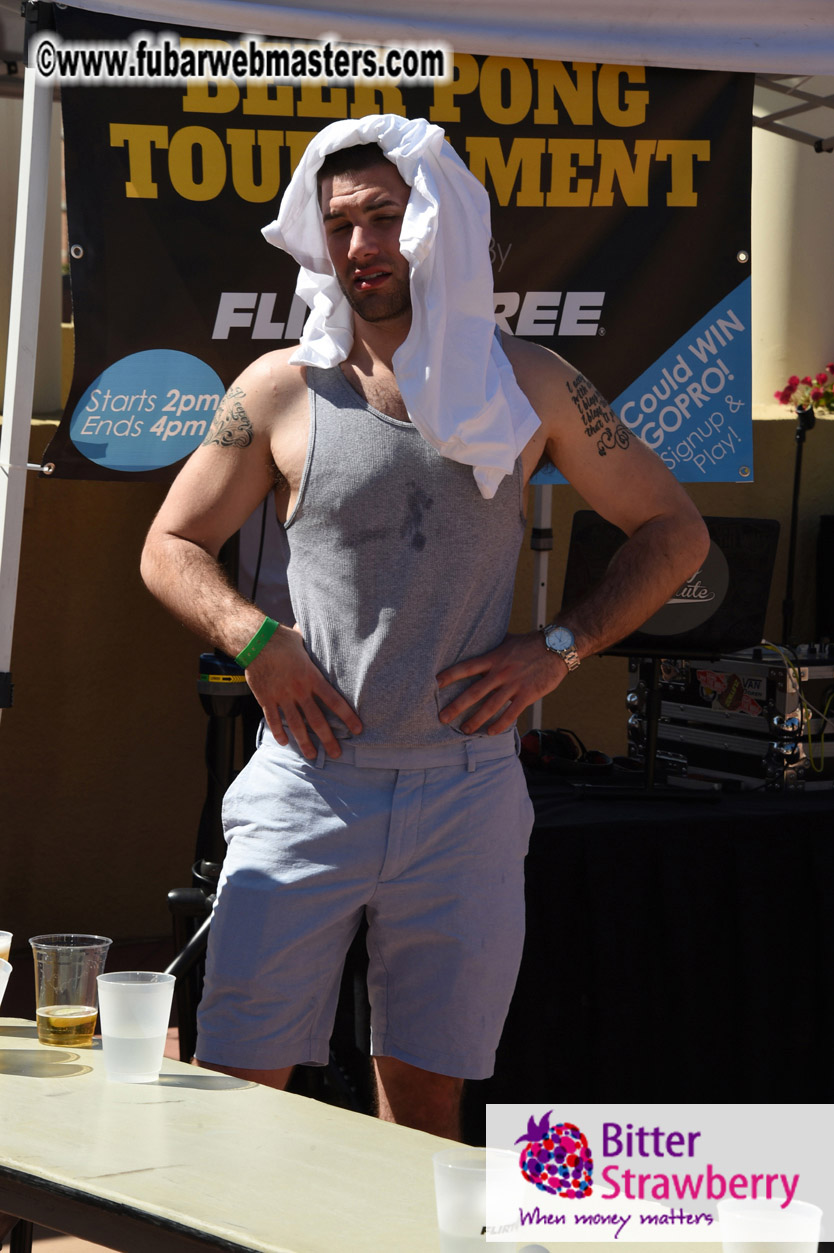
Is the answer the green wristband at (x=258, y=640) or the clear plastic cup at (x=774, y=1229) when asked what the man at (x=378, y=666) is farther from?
the clear plastic cup at (x=774, y=1229)

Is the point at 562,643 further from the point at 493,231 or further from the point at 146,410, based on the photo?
the point at 493,231

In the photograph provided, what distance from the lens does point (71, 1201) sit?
4.37ft

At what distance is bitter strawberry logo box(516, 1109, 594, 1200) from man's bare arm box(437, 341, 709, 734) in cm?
107

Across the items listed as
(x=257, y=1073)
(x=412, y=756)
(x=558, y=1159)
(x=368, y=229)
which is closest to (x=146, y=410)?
(x=368, y=229)

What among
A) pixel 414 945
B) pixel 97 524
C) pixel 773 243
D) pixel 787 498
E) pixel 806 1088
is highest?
pixel 773 243

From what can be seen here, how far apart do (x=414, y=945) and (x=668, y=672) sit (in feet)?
7.20

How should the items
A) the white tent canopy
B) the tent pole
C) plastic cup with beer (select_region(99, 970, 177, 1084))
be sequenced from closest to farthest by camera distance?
plastic cup with beer (select_region(99, 970, 177, 1084)) → the tent pole → the white tent canopy

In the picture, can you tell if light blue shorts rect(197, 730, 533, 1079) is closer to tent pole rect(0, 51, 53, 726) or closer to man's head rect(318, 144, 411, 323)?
man's head rect(318, 144, 411, 323)

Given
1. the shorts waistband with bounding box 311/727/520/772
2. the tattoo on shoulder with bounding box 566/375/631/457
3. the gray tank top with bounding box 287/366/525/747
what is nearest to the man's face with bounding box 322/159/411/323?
the gray tank top with bounding box 287/366/525/747

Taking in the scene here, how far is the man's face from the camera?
7.37 ft

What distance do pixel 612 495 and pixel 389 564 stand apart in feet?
1.59

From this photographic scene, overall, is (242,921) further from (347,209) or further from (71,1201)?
(347,209)

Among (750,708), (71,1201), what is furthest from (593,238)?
(71,1201)

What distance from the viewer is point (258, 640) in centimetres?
223
